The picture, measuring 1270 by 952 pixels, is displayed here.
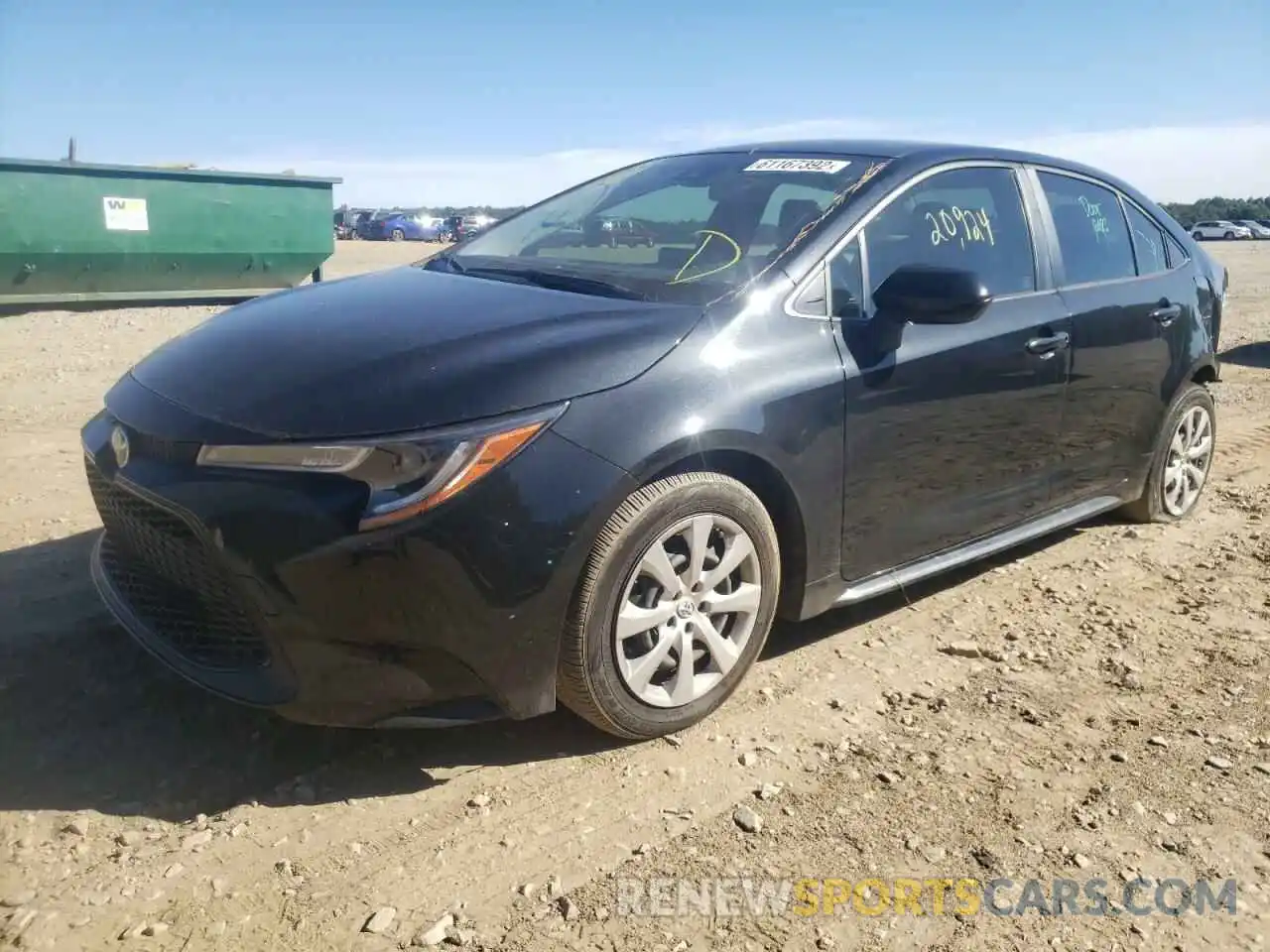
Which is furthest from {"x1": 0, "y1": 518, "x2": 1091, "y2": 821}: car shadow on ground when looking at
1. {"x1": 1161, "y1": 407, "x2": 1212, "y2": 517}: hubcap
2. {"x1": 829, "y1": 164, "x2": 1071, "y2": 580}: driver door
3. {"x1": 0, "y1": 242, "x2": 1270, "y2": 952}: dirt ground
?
{"x1": 1161, "y1": 407, "x2": 1212, "y2": 517}: hubcap

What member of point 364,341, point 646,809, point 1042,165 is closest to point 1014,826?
point 646,809

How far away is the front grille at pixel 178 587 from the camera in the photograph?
2.52 meters

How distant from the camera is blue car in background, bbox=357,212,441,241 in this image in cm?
4550

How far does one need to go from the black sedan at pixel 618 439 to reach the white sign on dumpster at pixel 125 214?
9655 mm

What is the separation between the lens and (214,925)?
214cm

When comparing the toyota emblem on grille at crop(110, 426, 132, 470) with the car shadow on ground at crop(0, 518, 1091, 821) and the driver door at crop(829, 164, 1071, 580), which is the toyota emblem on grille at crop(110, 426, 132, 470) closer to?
the car shadow on ground at crop(0, 518, 1091, 821)

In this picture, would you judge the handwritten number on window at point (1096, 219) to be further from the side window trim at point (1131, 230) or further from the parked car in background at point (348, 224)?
the parked car in background at point (348, 224)

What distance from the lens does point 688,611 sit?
9.33ft

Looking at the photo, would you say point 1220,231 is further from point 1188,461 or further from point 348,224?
point 1188,461

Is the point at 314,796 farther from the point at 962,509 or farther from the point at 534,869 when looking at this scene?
the point at 962,509

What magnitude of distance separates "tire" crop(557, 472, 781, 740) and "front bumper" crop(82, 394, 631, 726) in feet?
0.23

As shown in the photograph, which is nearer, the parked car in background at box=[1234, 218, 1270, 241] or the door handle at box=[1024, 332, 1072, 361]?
the door handle at box=[1024, 332, 1072, 361]

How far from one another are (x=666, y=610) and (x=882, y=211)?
1519 mm

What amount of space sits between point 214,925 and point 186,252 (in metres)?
11.9
